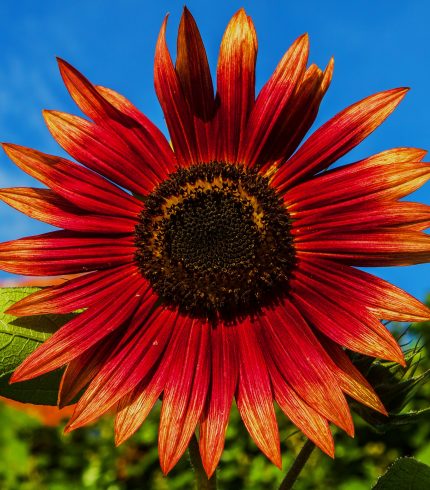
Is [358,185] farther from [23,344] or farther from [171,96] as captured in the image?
[23,344]

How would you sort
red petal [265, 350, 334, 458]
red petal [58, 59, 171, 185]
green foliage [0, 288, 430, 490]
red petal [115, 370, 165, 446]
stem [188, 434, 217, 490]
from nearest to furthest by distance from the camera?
red petal [265, 350, 334, 458] < red petal [115, 370, 165, 446] < stem [188, 434, 217, 490] < red petal [58, 59, 171, 185] < green foliage [0, 288, 430, 490]

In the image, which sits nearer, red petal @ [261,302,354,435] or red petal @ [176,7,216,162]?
red petal @ [261,302,354,435]

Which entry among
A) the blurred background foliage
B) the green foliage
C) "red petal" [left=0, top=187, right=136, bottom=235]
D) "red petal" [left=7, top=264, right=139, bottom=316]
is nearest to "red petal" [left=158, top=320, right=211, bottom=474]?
"red petal" [left=7, top=264, right=139, bottom=316]

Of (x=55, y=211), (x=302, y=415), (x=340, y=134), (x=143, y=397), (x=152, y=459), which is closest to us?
(x=302, y=415)

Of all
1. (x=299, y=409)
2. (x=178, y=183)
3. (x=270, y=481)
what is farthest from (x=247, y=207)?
(x=270, y=481)

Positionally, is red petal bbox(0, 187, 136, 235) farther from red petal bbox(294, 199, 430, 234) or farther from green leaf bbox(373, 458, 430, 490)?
green leaf bbox(373, 458, 430, 490)

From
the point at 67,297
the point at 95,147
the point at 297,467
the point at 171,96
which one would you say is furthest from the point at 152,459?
the point at 171,96

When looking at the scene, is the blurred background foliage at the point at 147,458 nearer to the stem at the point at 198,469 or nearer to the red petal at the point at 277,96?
the stem at the point at 198,469
